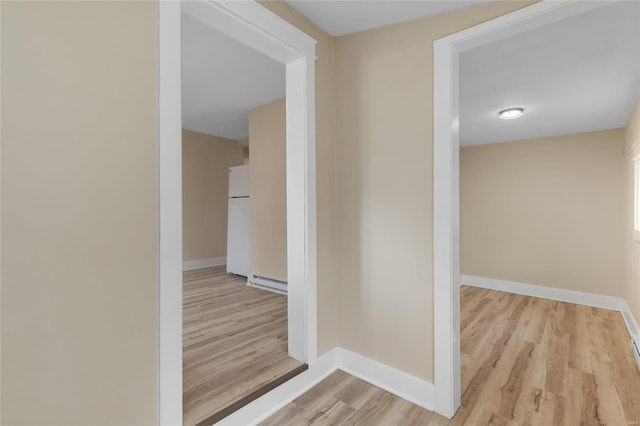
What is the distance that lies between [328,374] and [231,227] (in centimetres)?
319

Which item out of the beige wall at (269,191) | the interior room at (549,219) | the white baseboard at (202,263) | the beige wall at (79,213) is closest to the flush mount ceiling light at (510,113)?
the interior room at (549,219)

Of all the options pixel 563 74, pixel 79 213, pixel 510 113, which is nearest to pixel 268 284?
pixel 79 213

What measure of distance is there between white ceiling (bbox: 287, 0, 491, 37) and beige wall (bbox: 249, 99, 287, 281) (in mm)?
1721

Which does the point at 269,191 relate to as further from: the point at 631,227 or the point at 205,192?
the point at 631,227

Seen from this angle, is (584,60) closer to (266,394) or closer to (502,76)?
(502,76)

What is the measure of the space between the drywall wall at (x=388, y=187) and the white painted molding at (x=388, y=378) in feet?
0.15

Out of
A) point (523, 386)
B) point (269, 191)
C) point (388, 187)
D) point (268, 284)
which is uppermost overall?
point (269, 191)

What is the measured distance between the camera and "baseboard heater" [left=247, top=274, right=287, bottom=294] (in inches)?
144

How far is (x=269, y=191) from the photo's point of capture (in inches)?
151

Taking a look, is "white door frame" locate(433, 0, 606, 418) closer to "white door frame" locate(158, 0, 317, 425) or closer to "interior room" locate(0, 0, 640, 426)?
"interior room" locate(0, 0, 640, 426)

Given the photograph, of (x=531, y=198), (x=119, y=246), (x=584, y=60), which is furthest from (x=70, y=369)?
(x=531, y=198)

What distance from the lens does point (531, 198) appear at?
14.3 ft

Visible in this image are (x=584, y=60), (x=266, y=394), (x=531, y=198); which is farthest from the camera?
(x=531, y=198)

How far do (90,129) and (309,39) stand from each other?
143 cm
